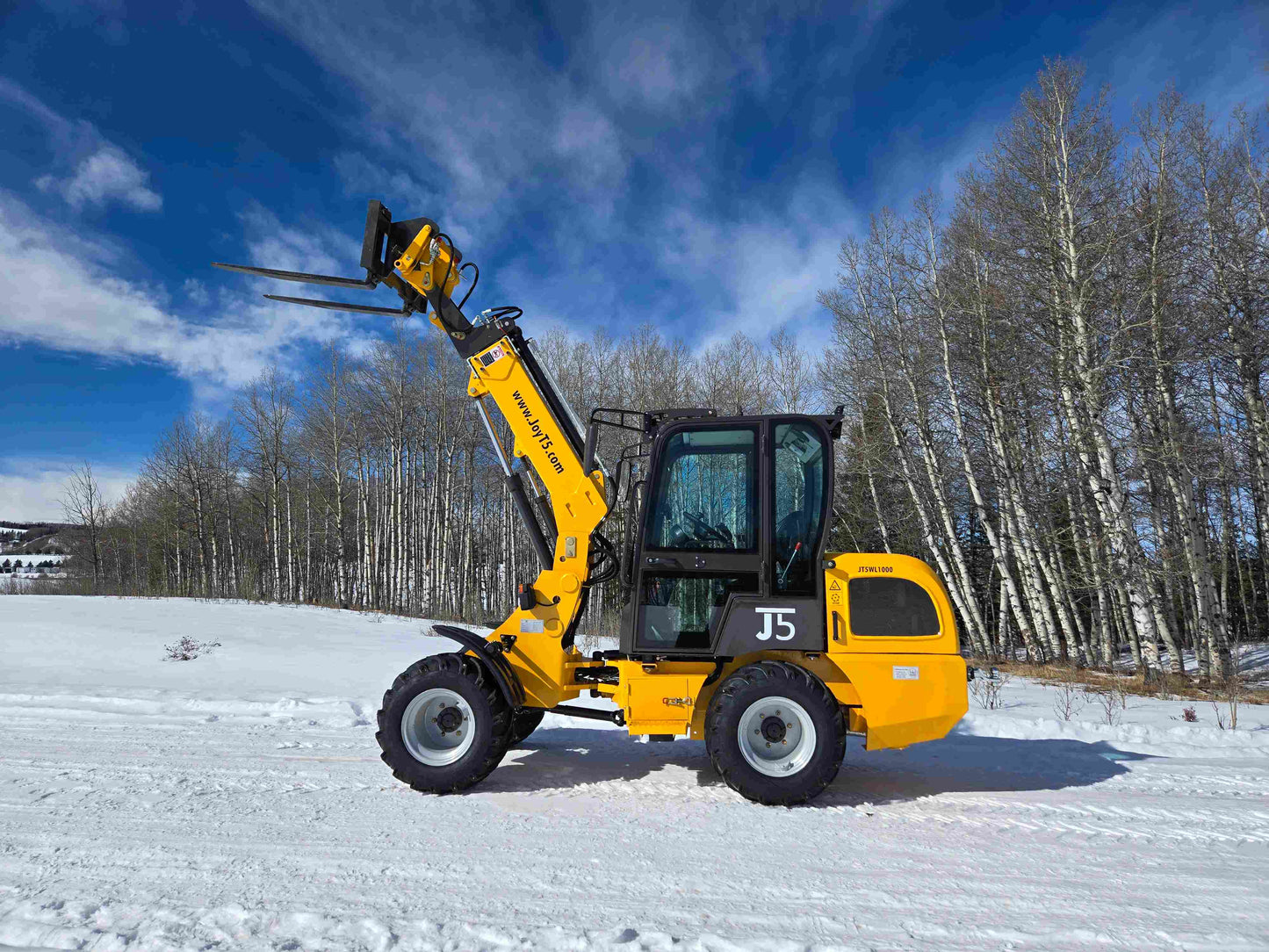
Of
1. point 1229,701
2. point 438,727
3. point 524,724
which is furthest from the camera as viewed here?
point 1229,701

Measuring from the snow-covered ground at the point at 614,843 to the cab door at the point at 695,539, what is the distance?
1099mm

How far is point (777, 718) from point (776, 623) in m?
0.62

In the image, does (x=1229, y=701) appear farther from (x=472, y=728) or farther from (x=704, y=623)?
(x=472, y=728)

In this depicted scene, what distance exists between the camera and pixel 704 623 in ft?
15.8

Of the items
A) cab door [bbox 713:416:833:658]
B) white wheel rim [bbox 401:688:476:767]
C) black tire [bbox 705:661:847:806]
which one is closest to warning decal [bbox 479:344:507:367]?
cab door [bbox 713:416:833:658]

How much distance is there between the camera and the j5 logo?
4637mm

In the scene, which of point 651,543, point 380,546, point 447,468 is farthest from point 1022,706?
point 380,546

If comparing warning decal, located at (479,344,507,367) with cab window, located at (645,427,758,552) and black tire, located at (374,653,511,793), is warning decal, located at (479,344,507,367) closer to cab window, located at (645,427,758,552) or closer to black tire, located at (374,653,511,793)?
cab window, located at (645,427,758,552)

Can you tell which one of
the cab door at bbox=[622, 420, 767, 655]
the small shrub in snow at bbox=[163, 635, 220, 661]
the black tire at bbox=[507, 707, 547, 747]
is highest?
the cab door at bbox=[622, 420, 767, 655]

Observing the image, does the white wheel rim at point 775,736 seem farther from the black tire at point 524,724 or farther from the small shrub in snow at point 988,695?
the small shrub in snow at point 988,695

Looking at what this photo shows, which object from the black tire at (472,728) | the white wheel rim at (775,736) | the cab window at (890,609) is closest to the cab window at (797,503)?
the cab window at (890,609)

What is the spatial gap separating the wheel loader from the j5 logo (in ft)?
0.04

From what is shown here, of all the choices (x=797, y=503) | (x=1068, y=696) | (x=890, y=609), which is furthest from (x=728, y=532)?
(x=1068, y=696)

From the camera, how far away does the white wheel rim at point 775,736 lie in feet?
14.4
